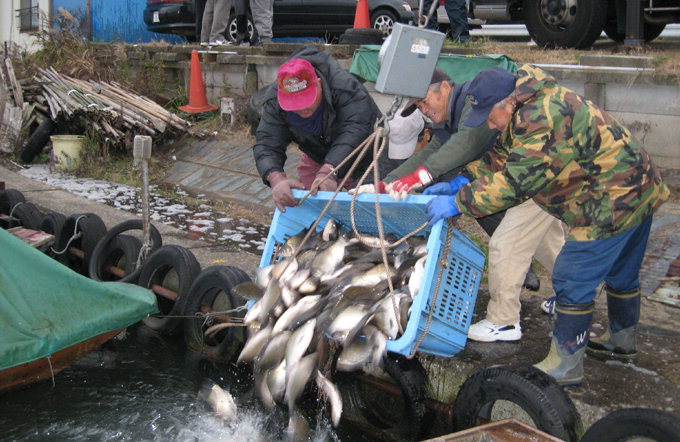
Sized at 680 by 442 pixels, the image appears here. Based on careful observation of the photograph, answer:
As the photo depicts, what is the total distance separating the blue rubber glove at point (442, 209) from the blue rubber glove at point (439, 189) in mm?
282

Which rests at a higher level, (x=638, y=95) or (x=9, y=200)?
(x=638, y=95)

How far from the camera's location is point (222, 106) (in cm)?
1060

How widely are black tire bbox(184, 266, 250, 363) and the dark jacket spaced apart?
0.74 m

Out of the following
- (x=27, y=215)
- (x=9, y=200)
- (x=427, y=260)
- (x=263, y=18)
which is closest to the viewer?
(x=427, y=260)

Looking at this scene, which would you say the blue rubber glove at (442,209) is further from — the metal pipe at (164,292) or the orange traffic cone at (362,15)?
the orange traffic cone at (362,15)

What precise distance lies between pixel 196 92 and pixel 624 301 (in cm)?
866

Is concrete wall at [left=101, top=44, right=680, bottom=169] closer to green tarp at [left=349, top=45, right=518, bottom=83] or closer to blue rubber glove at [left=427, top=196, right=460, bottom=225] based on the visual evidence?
green tarp at [left=349, top=45, right=518, bottom=83]

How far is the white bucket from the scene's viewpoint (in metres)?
10.4

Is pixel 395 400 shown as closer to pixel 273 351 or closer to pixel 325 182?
pixel 273 351

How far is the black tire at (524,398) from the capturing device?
3.19 meters

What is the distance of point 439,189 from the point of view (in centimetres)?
374

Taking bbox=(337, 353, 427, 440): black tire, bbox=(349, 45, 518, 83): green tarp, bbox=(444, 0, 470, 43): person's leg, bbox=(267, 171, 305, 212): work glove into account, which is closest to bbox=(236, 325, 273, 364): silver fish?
bbox=(337, 353, 427, 440): black tire

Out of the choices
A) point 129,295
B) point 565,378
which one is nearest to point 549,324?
point 565,378

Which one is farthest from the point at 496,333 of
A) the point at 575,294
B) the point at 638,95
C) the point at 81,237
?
the point at 81,237
